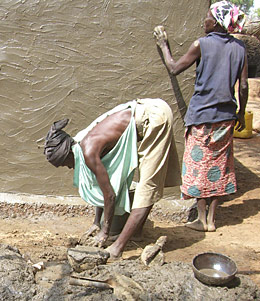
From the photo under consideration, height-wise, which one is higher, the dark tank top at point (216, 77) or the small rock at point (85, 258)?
the dark tank top at point (216, 77)

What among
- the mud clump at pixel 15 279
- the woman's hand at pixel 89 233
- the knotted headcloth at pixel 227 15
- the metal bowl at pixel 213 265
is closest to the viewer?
the mud clump at pixel 15 279

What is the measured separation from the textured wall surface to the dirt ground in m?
0.71

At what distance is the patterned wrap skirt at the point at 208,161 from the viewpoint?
3859mm

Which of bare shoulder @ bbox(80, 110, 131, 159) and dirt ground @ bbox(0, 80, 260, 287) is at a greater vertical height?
bare shoulder @ bbox(80, 110, 131, 159)

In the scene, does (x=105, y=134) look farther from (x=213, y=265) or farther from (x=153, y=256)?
(x=213, y=265)

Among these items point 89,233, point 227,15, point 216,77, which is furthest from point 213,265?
point 227,15

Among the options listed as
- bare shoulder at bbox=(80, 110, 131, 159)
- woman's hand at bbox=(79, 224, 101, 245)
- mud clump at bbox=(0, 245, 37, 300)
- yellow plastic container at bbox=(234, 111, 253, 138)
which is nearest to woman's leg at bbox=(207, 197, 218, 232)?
woman's hand at bbox=(79, 224, 101, 245)

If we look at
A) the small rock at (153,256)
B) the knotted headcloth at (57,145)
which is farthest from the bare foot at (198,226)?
the knotted headcloth at (57,145)

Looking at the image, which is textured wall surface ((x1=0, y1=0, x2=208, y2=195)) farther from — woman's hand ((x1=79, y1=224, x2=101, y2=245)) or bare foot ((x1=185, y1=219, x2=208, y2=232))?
woman's hand ((x1=79, y1=224, x2=101, y2=245))

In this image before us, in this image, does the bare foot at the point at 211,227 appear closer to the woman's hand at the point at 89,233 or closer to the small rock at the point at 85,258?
the woman's hand at the point at 89,233

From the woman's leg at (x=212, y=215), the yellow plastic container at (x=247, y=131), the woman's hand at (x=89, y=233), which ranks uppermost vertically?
the woman's hand at (x=89, y=233)

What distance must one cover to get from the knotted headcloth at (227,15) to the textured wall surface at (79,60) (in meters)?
0.30

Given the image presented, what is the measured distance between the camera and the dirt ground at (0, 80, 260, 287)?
11.3ft

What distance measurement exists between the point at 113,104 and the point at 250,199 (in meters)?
2.03
